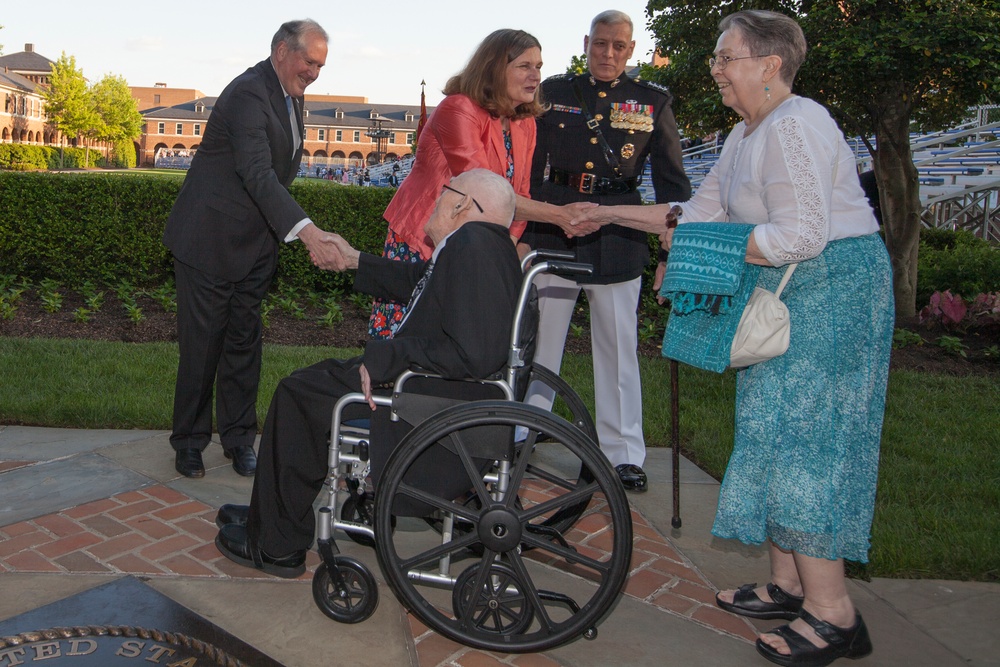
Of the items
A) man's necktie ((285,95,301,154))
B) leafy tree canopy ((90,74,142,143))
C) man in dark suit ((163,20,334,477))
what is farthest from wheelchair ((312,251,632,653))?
leafy tree canopy ((90,74,142,143))

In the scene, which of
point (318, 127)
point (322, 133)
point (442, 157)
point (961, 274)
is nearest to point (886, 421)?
point (442, 157)

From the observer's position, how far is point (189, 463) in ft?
13.7

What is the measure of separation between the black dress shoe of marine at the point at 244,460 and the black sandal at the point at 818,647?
2.46 meters

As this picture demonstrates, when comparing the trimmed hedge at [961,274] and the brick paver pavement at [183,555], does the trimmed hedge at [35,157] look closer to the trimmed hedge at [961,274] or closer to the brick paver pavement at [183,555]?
the trimmed hedge at [961,274]

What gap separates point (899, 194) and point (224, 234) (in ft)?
26.4

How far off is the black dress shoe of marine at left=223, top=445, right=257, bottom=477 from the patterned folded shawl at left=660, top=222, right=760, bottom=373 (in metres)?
2.30

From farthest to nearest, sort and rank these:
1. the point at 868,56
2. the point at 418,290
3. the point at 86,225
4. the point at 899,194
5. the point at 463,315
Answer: the point at 899,194 < the point at 86,225 < the point at 868,56 < the point at 418,290 < the point at 463,315

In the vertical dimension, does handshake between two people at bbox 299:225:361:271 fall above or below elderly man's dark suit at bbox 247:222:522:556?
above

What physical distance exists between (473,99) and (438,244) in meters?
0.93

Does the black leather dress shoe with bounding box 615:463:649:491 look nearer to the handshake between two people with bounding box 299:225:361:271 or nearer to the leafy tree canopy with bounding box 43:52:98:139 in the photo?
the handshake between two people with bounding box 299:225:361:271

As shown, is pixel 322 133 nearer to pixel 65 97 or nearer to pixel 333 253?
pixel 65 97

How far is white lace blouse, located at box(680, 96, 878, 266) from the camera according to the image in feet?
8.38

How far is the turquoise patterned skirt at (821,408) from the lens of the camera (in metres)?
2.69

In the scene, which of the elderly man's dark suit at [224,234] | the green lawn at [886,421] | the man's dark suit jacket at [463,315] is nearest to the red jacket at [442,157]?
the elderly man's dark suit at [224,234]
